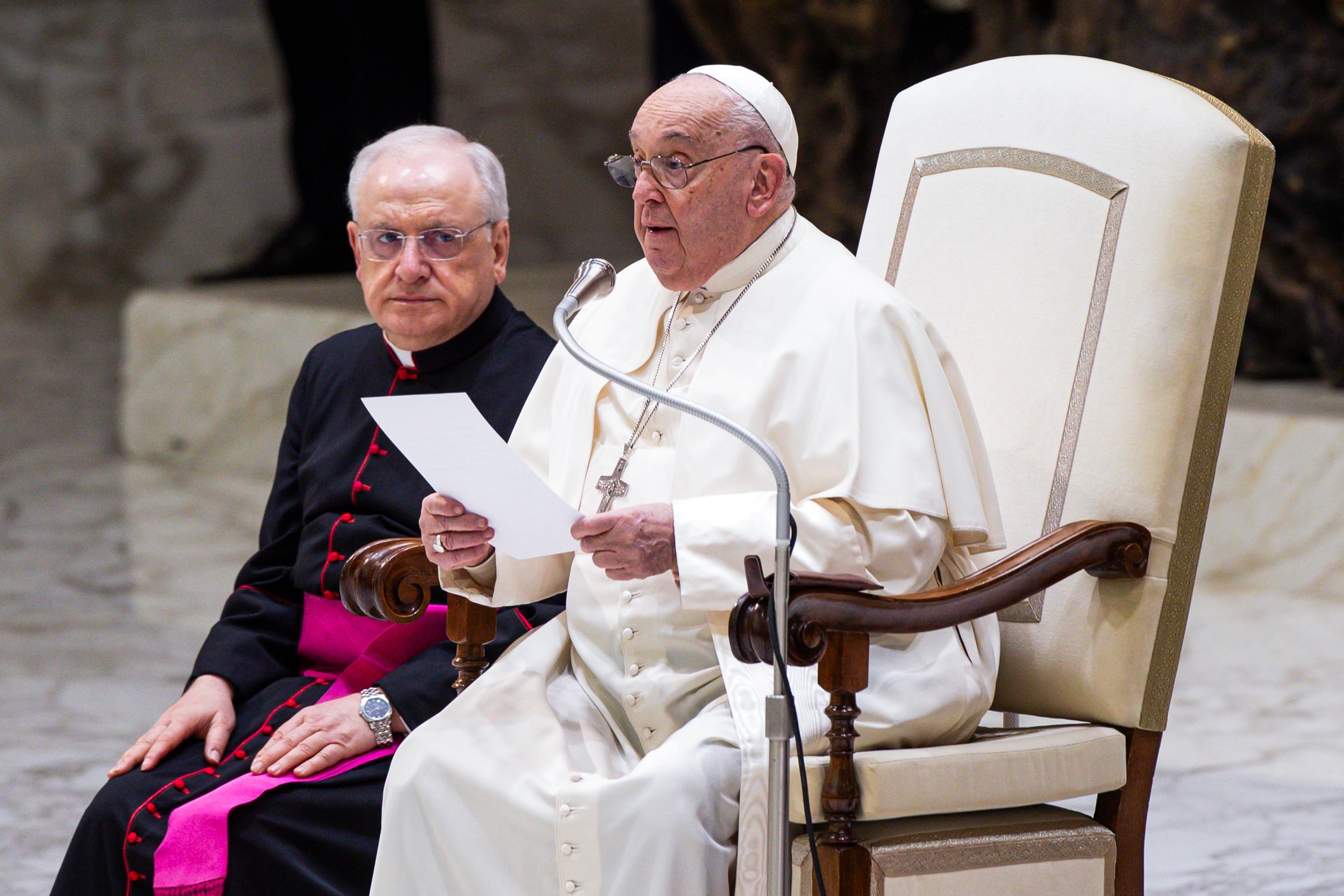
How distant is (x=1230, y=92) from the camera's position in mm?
6375

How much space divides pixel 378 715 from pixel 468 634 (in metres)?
0.19

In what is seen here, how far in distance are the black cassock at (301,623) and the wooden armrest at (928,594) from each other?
0.79 metres

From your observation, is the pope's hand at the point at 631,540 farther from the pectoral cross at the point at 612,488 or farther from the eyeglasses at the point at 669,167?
the eyeglasses at the point at 669,167

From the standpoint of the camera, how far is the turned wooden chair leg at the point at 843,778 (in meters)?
2.26

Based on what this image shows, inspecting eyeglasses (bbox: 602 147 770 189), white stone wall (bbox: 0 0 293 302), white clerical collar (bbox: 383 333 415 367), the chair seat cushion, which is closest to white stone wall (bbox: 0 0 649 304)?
white stone wall (bbox: 0 0 293 302)

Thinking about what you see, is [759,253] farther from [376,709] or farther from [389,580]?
[376,709]

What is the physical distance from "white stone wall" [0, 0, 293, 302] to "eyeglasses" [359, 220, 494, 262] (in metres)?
10.4

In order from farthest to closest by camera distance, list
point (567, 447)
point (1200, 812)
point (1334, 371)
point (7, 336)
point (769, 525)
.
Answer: point (7, 336), point (1334, 371), point (1200, 812), point (567, 447), point (769, 525)

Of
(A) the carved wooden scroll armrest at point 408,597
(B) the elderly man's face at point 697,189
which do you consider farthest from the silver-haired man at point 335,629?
(B) the elderly man's face at point 697,189

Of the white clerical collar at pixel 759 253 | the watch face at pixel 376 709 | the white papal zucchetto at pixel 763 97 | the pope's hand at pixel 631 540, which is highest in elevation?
the white papal zucchetto at pixel 763 97

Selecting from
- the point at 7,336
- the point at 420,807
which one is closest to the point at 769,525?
the point at 420,807

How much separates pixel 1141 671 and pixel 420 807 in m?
1.07

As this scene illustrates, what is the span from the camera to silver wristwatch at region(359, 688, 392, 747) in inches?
110

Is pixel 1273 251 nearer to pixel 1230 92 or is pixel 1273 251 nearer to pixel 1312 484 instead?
pixel 1230 92
